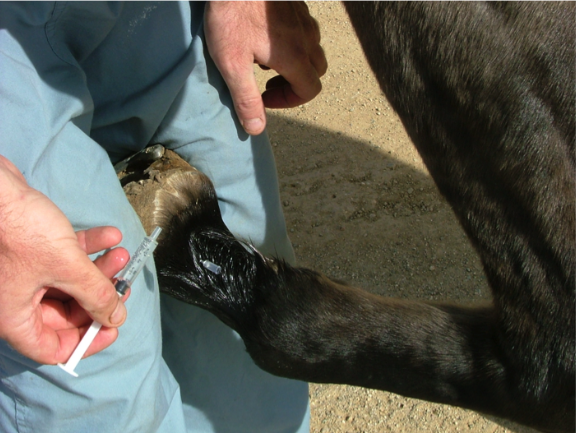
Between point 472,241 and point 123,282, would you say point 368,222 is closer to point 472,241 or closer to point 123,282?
point 472,241

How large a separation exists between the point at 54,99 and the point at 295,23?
0.63m

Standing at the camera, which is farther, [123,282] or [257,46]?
[257,46]

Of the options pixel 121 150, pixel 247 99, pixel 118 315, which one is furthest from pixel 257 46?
pixel 118 315

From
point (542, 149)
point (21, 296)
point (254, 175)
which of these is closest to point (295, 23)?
point (254, 175)

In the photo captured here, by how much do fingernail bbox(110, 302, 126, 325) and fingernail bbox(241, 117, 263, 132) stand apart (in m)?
0.65

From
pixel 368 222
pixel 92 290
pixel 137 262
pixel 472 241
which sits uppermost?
pixel 92 290

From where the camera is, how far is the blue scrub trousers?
1.16m

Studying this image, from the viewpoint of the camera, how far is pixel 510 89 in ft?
3.68

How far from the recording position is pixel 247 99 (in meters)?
1.53

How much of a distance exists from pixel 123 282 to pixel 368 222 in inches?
65.7

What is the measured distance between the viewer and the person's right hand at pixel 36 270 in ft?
3.11

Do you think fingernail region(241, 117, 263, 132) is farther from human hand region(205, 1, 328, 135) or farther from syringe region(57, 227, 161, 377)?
syringe region(57, 227, 161, 377)

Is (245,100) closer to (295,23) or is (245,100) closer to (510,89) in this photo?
(295,23)

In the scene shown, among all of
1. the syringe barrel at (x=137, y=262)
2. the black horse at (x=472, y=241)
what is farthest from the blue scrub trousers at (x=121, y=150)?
the black horse at (x=472, y=241)
